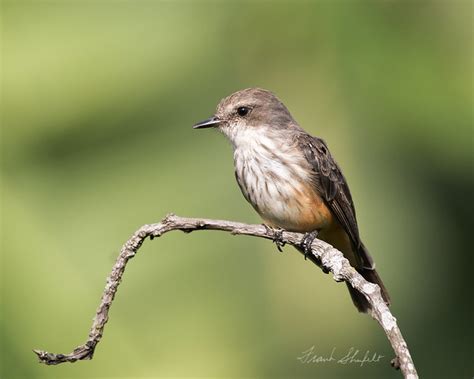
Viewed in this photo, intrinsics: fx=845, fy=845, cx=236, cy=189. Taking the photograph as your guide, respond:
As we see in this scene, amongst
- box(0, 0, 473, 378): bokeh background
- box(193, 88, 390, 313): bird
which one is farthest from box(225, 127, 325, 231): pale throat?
box(0, 0, 473, 378): bokeh background

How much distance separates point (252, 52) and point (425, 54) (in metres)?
1.15

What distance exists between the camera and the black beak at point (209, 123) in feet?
18.0

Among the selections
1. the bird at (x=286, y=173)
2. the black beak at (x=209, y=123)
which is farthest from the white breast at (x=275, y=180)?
the black beak at (x=209, y=123)

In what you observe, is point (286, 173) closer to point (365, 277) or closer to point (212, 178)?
point (212, 178)

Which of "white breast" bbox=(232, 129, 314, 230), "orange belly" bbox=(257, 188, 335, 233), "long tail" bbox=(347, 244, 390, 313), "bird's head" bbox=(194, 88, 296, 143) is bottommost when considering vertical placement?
"long tail" bbox=(347, 244, 390, 313)

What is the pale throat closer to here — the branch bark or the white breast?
the white breast

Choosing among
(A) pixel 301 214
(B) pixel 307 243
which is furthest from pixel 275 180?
(B) pixel 307 243

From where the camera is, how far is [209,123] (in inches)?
220

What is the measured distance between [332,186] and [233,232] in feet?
5.82

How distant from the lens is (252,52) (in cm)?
570

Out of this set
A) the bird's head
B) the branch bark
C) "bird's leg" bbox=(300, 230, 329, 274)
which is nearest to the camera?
the branch bark

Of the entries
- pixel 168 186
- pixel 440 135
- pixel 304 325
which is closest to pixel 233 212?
pixel 168 186

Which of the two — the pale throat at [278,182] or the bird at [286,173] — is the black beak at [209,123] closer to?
the bird at [286,173]

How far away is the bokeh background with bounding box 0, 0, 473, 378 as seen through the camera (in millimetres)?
4758
